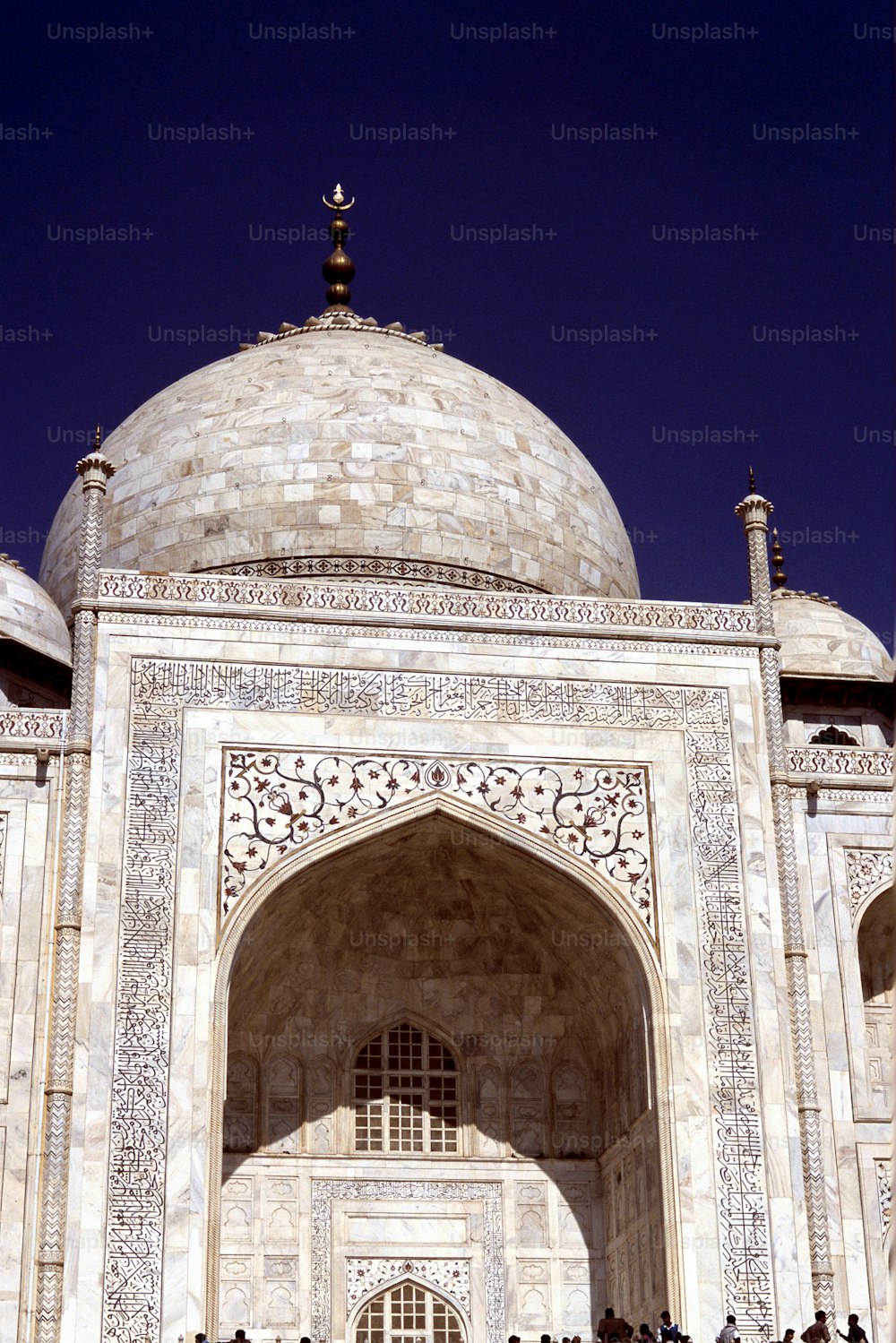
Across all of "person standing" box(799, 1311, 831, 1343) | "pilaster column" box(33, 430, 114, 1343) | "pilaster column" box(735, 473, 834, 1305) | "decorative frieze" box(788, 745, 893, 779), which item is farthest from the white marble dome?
"person standing" box(799, 1311, 831, 1343)

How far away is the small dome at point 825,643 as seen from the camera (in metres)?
16.8

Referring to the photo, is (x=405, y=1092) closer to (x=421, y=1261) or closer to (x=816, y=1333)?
(x=421, y=1261)

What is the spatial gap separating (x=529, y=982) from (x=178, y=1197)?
329 cm

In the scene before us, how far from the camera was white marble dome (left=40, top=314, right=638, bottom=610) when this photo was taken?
50.8 ft

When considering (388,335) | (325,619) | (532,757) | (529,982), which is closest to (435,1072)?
(529,982)

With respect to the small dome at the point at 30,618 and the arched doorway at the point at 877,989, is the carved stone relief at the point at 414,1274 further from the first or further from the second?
the small dome at the point at 30,618

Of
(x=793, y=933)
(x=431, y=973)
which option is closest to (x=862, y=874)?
(x=793, y=933)

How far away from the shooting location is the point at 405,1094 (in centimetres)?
1343

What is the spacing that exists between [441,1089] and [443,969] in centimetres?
83

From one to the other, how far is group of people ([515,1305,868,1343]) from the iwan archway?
30 centimetres

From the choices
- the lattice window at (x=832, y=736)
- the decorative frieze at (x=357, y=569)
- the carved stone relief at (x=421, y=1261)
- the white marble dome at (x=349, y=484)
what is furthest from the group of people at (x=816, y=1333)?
the white marble dome at (x=349, y=484)

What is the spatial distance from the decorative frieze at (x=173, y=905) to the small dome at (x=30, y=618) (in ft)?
9.85

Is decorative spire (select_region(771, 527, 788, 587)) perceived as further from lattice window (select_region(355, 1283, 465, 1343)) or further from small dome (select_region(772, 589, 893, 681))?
lattice window (select_region(355, 1283, 465, 1343))

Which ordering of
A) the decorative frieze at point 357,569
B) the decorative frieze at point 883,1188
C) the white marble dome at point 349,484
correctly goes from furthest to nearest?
the white marble dome at point 349,484, the decorative frieze at point 357,569, the decorative frieze at point 883,1188
